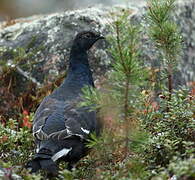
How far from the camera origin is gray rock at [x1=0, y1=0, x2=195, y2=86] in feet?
35.7

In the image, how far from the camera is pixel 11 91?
1062cm

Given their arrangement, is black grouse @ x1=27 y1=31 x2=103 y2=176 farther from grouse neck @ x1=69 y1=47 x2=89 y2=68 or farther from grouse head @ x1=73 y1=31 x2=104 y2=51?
grouse head @ x1=73 y1=31 x2=104 y2=51

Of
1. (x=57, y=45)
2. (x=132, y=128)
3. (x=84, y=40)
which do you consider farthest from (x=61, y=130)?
(x=57, y=45)

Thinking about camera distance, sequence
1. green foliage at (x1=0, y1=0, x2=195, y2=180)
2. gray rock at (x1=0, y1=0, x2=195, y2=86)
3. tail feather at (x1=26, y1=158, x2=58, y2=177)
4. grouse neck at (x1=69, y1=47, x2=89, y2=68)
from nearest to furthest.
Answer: green foliage at (x1=0, y1=0, x2=195, y2=180)
tail feather at (x1=26, y1=158, x2=58, y2=177)
grouse neck at (x1=69, y1=47, x2=89, y2=68)
gray rock at (x1=0, y1=0, x2=195, y2=86)

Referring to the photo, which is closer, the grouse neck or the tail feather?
the tail feather

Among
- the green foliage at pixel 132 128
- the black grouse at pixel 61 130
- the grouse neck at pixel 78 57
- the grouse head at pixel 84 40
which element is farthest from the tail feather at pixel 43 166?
the grouse head at pixel 84 40

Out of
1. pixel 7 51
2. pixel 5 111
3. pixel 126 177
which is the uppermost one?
pixel 7 51

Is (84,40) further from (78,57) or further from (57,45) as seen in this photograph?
(57,45)

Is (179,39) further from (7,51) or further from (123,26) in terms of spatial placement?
Answer: (7,51)

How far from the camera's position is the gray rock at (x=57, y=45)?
10891 mm

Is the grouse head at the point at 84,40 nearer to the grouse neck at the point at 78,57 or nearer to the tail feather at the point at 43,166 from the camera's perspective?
the grouse neck at the point at 78,57

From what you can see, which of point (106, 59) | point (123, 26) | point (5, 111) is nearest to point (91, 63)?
point (106, 59)

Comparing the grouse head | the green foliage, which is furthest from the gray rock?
the green foliage

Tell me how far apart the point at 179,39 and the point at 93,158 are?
1.80 metres
